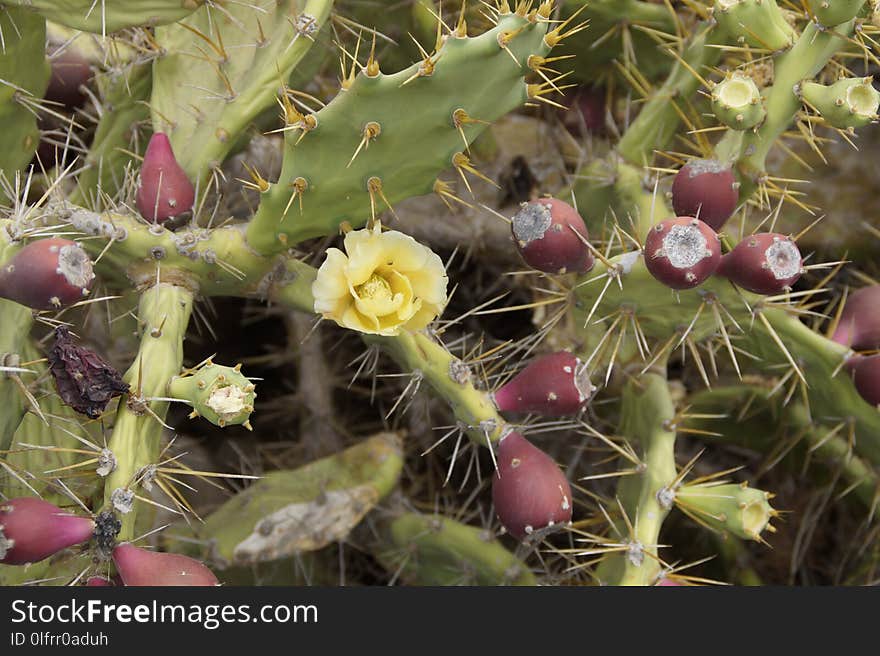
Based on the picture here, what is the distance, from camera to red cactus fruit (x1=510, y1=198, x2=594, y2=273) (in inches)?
59.6

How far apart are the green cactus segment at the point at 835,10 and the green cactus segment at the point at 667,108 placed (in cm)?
40

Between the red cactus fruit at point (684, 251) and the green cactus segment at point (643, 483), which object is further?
the green cactus segment at point (643, 483)

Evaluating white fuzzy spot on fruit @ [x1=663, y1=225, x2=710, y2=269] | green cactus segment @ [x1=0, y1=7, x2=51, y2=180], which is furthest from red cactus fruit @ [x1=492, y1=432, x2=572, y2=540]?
green cactus segment @ [x1=0, y1=7, x2=51, y2=180]

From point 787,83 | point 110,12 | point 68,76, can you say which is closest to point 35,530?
point 110,12

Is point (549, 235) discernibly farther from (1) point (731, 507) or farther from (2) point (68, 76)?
(2) point (68, 76)

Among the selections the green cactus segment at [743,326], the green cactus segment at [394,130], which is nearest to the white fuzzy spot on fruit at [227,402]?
the green cactus segment at [394,130]

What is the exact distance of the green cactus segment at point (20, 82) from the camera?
1.73 metres

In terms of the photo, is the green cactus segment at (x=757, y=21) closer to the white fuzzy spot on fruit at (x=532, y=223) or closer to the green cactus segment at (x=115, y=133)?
the white fuzzy spot on fruit at (x=532, y=223)

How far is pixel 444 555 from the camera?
2086mm

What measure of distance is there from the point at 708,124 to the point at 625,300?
0.71 meters

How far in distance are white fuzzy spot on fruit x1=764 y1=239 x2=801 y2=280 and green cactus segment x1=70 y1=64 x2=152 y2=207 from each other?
119 centimetres

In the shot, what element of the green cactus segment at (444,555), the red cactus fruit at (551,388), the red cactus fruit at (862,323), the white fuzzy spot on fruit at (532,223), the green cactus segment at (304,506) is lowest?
the green cactus segment at (444,555)

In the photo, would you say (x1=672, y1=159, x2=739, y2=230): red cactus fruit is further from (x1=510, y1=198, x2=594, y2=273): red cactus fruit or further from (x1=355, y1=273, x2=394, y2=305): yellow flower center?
(x1=355, y1=273, x2=394, y2=305): yellow flower center

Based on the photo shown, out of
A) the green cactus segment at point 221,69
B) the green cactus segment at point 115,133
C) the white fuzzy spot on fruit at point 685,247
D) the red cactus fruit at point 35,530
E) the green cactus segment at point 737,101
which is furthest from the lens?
the green cactus segment at point 115,133
